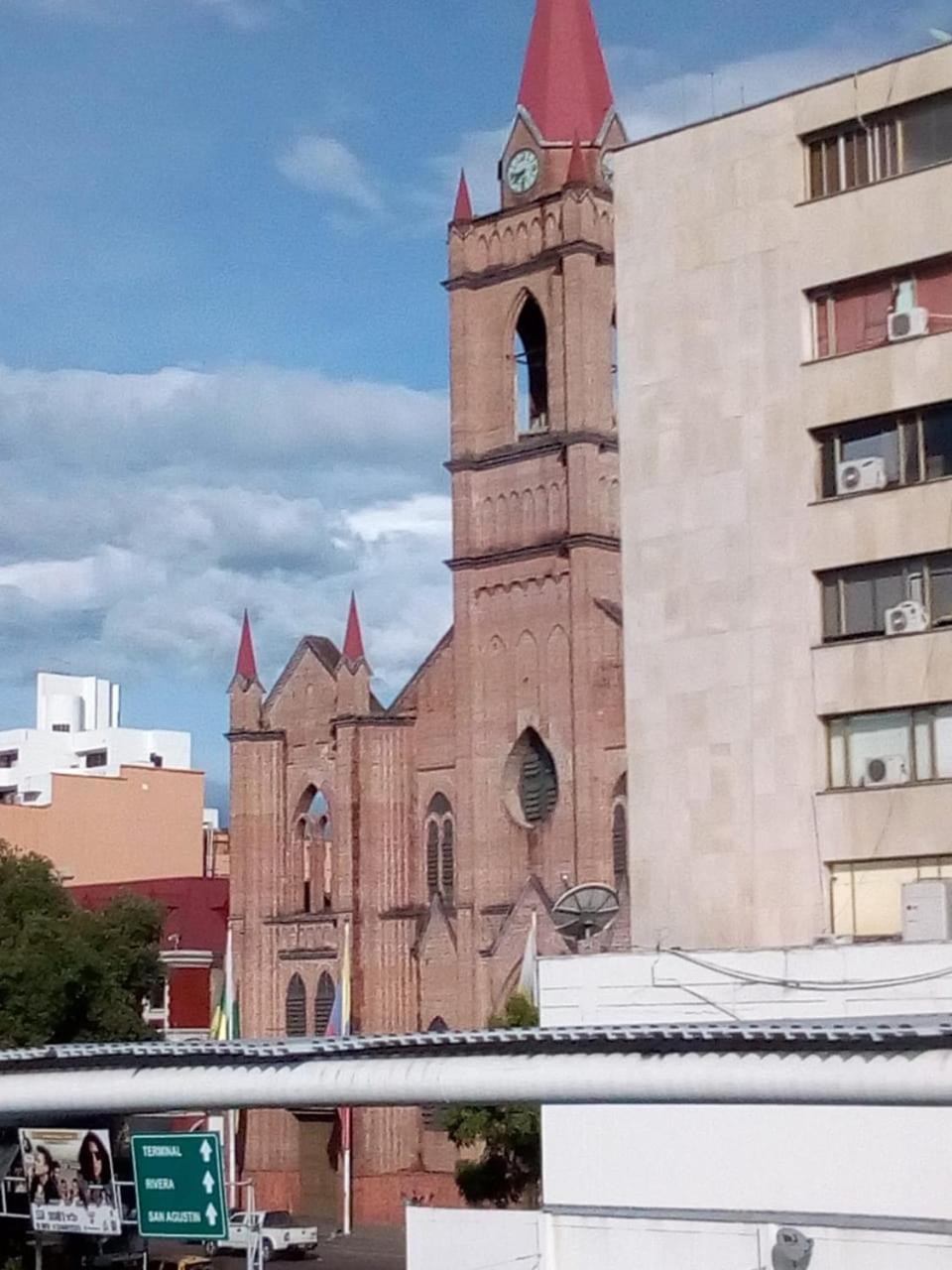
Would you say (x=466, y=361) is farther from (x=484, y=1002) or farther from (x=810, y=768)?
(x=810, y=768)

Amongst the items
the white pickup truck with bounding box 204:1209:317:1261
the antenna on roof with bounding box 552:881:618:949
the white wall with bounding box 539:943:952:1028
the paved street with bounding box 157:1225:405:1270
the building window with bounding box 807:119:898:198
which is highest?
the building window with bounding box 807:119:898:198

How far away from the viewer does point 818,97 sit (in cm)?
2798

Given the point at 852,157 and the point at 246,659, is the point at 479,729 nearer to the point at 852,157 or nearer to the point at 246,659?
the point at 246,659

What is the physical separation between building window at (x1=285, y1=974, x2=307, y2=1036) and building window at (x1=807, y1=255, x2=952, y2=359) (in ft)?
105

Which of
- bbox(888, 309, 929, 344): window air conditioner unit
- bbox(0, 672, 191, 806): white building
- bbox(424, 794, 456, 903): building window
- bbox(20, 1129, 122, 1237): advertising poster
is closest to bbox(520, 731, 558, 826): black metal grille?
bbox(424, 794, 456, 903): building window

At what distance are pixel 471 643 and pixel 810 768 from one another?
2627 cm

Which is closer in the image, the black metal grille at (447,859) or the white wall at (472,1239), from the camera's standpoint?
the white wall at (472,1239)

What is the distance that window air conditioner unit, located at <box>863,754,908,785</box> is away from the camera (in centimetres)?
2680

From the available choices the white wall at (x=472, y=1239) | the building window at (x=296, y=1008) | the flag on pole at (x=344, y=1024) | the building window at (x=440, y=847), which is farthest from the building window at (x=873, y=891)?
the building window at (x=296, y=1008)

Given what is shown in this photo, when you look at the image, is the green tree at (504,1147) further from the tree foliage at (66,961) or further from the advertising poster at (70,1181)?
the advertising poster at (70,1181)

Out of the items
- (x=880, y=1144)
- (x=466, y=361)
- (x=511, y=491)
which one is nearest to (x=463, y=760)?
(x=511, y=491)

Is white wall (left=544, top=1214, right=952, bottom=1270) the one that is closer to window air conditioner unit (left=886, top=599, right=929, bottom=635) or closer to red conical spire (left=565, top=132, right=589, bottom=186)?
window air conditioner unit (left=886, top=599, right=929, bottom=635)

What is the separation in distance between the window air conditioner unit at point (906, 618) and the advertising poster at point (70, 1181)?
12.5 meters

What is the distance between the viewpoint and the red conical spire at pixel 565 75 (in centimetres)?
5606
